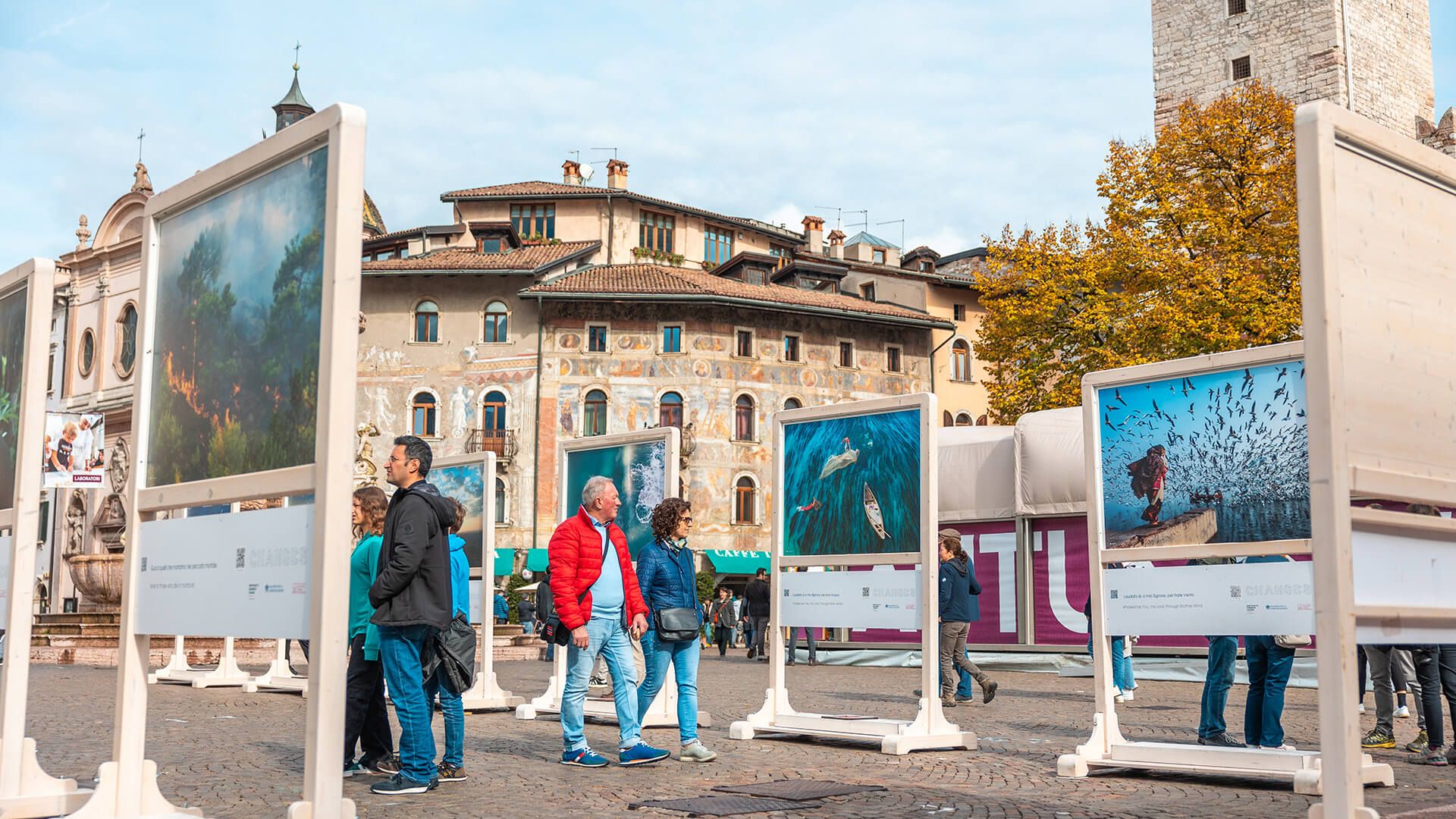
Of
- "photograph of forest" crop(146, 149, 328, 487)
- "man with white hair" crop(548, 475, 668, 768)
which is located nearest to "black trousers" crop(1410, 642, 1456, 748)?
"man with white hair" crop(548, 475, 668, 768)

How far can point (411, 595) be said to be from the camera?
23.3ft

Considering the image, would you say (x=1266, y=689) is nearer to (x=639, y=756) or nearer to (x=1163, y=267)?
(x=639, y=756)

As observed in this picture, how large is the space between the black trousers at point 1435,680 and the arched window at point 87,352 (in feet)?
144

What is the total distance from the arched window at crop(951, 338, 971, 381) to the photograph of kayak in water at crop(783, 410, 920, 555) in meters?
46.0

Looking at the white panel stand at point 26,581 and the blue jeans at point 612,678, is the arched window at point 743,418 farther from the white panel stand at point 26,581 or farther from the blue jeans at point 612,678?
the white panel stand at point 26,581

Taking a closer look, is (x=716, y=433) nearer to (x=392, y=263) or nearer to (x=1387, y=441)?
(x=392, y=263)

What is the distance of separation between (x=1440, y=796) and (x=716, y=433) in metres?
42.3

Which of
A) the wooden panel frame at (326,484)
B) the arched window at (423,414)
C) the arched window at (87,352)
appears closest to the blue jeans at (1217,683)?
the wooden panel frame at (326,484)

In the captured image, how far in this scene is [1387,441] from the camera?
4.93 m

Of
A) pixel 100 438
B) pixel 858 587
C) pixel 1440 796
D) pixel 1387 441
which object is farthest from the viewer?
pixel 100 438

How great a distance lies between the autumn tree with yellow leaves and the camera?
1230 inches

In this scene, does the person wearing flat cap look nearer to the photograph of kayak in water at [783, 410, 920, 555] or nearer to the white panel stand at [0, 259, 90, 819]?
the photograph of kayak in water at [783, 410, 920, 555]

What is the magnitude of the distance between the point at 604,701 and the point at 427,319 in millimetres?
38765

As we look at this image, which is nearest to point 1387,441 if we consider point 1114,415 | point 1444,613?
point 1444,613
